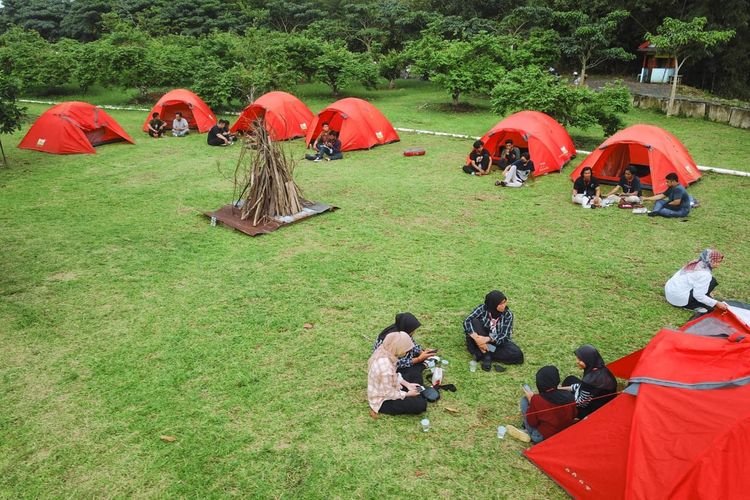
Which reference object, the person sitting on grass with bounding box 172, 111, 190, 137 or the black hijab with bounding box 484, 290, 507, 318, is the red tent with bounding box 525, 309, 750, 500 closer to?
the black hijab with bounding box 484, 290, 507, 318

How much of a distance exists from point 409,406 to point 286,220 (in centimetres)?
531

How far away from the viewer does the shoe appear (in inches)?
184

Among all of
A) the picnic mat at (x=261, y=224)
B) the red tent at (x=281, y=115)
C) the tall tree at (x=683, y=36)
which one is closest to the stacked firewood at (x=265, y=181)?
the picnic mat at (x=261, y=224)

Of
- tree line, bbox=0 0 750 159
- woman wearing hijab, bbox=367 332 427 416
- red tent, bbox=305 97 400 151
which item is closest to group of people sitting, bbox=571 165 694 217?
tree line, bbox=0 0 750 159

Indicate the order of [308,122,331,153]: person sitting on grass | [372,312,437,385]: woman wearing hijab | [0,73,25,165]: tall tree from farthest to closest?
1. [308,122,331,153]: person sitting on grass
2. [0,73,25,165]: tall tree
3. [372,312,437,385]: woman wearing hijab

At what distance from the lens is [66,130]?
47.3 ft

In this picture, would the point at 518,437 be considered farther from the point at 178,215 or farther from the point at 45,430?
the point at 178,215

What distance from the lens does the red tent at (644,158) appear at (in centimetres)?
1071

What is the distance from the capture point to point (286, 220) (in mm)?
9531

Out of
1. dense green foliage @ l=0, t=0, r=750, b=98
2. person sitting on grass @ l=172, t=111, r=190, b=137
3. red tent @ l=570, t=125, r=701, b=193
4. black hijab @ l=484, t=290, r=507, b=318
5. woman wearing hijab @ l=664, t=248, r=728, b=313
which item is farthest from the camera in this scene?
dense green foliage @ l=0, t=0, r=750, b=98

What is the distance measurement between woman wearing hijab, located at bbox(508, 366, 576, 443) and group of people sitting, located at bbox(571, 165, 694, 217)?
6.43m

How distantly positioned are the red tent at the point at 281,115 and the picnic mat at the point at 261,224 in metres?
5.98

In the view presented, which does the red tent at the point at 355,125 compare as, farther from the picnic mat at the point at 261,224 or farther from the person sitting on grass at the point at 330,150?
the picnic mat at the point at 261,224

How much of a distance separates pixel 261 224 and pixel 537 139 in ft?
21.8
